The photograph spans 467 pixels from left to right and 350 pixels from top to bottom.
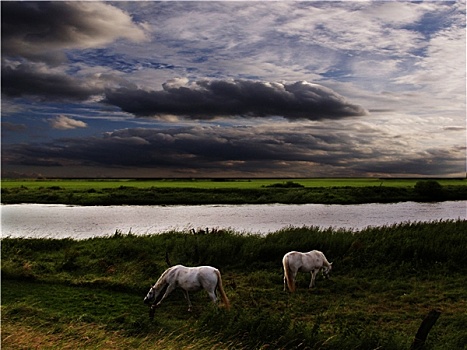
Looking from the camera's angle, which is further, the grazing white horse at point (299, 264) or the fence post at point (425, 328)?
the grazing white horse at point (299, 264)

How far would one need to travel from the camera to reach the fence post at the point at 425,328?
27.1 feet

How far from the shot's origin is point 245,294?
14102 millimetres

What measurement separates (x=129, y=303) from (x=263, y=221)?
28.6 m

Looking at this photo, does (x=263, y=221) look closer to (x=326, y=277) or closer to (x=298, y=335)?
(x=326, y=277)

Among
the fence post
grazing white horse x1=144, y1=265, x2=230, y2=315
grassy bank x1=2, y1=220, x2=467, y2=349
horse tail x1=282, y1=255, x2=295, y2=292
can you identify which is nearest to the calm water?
grassy bank x1=2, y1=220, x2=467, y2=349

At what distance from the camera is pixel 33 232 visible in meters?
34.5

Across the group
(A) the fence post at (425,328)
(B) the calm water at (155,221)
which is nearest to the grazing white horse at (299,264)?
(A) the fence post at (425,328)

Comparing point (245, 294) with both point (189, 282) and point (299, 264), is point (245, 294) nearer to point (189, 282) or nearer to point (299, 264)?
point (299, 264)

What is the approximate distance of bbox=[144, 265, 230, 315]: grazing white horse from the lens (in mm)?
12156

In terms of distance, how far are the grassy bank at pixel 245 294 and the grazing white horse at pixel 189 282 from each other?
20.7 inches

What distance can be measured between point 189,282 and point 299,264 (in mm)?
4158

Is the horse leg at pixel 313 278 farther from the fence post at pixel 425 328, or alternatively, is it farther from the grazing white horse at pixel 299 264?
the fence post at pixel 425 328

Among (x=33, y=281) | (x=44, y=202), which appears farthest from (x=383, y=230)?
(x=44, y=202)

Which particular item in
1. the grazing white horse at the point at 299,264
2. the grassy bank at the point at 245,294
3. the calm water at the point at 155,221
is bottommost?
the calm water at the point at 155,221
